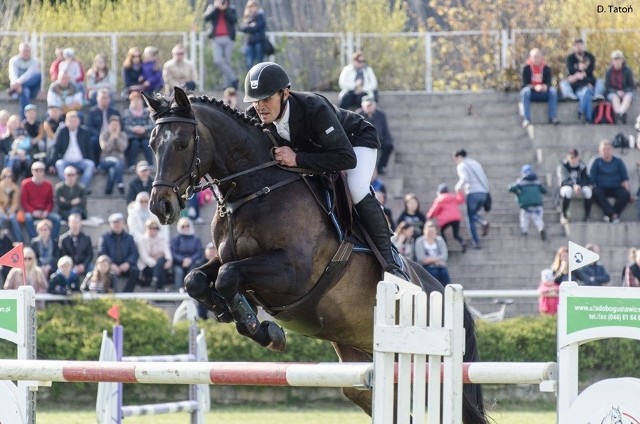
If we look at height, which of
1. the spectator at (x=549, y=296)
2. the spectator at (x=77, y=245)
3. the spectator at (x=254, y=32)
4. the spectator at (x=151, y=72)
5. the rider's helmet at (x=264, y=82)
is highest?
the spectator at (x=254, y=32)

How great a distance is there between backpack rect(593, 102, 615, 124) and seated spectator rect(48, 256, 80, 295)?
841cm

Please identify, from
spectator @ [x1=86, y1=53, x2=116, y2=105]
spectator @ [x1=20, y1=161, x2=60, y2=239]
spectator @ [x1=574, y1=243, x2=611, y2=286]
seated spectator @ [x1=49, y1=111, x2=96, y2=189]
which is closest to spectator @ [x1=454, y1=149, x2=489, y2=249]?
spectator @ [x1=574, y1=243, x2=611, y2=286]

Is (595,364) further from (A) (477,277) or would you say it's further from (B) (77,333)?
(B) (77,333)

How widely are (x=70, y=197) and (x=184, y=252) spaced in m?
1.93

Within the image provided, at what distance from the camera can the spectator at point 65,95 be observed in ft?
60.5

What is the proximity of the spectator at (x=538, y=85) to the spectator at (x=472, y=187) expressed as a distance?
2.53m

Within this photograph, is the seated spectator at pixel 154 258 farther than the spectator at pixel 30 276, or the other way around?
the seated spectator at pixel 154 258

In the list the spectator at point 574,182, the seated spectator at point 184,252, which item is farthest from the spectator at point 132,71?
the spectator at point 574,182

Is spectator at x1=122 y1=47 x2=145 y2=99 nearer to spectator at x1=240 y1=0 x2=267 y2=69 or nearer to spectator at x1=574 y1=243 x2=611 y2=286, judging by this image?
spectator at x1=240 y1=0 x2=267 y2=69

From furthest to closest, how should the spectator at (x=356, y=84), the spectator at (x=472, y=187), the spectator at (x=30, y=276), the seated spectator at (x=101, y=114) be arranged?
1. the spectator at (x=356, y=84)
2. the seated spectator at (x=101, y=114)
3. the spectator at (x=472, y=187)
4. the spectator at (x=30, y=276)

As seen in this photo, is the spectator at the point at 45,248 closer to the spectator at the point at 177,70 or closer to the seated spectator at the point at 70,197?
the seated spectator at the point at 70,197

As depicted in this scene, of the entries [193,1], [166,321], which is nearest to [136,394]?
[166,321]

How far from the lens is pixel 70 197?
16.4 m

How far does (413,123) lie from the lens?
2044 centimetres
